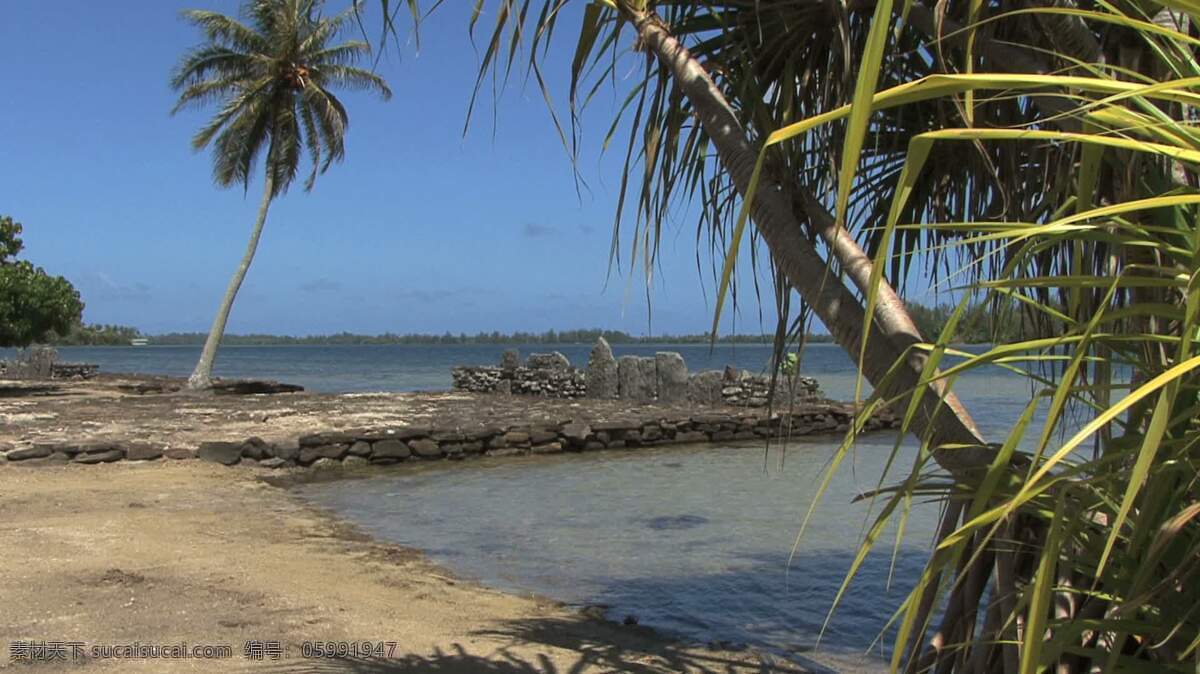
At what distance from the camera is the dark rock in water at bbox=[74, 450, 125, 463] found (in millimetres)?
11078

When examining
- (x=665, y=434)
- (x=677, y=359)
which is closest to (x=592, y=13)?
(x=665, y=434)

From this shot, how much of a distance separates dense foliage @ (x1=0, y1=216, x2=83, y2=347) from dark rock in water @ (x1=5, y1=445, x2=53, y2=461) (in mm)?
14406

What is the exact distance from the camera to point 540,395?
930 inches

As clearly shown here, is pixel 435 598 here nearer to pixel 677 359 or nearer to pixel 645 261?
pixel 645 261

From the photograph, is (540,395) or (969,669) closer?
(969,669)

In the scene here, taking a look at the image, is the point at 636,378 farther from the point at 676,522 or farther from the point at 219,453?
the point at 676,522

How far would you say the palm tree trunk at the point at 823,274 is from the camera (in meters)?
1.74

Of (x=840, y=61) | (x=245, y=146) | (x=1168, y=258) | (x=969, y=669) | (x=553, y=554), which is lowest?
(x=553, y=554)

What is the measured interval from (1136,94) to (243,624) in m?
4.77

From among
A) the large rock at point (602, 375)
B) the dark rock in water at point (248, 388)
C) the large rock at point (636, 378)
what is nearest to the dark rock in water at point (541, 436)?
the large rock at point (636, 378)

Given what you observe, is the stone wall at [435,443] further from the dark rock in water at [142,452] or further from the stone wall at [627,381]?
the stone wall at [627,381]

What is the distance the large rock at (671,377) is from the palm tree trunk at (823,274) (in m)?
19.2

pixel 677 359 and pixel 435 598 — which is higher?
pixel 677 359

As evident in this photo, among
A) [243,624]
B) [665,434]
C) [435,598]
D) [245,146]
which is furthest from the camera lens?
[245,146]
